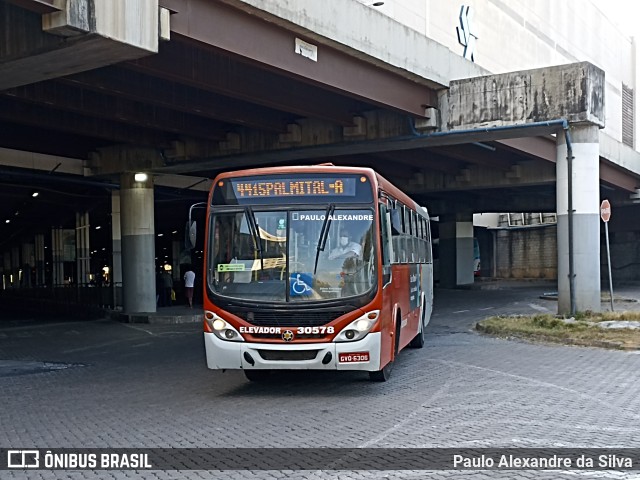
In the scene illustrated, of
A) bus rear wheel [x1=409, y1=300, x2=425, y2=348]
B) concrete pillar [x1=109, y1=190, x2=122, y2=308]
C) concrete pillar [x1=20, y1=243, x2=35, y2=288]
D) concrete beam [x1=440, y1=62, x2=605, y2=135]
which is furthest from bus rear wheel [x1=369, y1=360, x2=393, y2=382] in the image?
concrete pillar [x1=20, y1=243, x2=35, y2=288]

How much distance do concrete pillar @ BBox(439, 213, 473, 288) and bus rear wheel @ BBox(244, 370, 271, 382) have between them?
36.9 m

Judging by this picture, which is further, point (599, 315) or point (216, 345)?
point (599, 315)

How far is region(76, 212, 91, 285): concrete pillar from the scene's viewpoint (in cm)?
4287

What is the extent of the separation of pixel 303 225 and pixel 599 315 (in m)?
12.8

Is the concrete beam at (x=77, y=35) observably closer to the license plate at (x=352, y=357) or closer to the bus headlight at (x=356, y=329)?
the bus headlight at (x=356, y=329)

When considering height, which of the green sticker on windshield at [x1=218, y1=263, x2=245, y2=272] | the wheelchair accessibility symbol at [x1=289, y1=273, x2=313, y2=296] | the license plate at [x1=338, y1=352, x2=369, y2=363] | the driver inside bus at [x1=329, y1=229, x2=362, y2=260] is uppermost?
the driver inside bus at [x1=329, y1=229, x2=362, y2=260]

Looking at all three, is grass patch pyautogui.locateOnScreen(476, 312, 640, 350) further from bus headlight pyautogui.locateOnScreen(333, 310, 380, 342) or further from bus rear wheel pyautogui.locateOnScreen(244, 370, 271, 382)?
bus headlight pyautogui.locateOnScreen(333, 310, 380, 342)

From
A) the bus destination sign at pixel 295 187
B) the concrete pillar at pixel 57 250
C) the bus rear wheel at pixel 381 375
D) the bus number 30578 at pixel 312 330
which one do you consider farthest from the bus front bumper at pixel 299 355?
the concrete pillar at pixel 57 250

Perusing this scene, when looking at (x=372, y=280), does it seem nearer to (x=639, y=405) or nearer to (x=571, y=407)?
(x=571, y=407)

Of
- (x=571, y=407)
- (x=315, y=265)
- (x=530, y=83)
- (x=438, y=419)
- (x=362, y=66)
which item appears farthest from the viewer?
(x=530, y=83)

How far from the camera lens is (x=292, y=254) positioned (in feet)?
36.3

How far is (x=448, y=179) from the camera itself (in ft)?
112

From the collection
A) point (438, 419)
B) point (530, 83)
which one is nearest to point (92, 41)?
point (438, 419)

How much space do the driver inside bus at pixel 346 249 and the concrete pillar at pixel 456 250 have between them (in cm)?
3846
